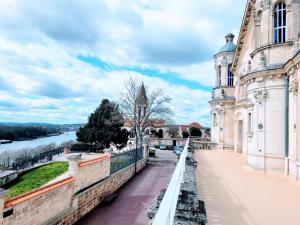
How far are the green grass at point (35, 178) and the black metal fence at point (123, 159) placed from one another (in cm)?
560

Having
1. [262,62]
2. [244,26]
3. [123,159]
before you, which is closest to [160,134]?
[123,159]

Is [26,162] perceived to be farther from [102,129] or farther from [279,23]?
[279,23]

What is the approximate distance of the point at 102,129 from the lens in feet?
139

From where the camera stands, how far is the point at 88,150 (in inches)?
1612

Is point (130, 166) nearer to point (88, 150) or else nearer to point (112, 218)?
point (112, 218)

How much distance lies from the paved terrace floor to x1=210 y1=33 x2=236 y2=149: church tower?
16141 mm

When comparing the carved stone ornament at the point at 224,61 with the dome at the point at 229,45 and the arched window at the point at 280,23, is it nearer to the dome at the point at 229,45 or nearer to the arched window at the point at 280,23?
the dome at the point at 229,45

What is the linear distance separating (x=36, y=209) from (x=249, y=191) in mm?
7435

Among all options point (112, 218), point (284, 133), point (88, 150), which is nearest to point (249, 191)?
point (284, 133)

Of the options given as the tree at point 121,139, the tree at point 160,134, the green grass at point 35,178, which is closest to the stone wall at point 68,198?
the green grass at point 35,178

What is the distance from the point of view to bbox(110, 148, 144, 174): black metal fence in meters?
19.3

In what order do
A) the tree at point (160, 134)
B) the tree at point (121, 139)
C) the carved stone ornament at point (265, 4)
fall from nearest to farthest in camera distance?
1. the carved stone ornament at point (265, 4)
2. the tree at point (121, 139)
3. the tree at point (160, 134)

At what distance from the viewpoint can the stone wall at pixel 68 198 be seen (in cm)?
930

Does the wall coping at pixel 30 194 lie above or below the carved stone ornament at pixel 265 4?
below
